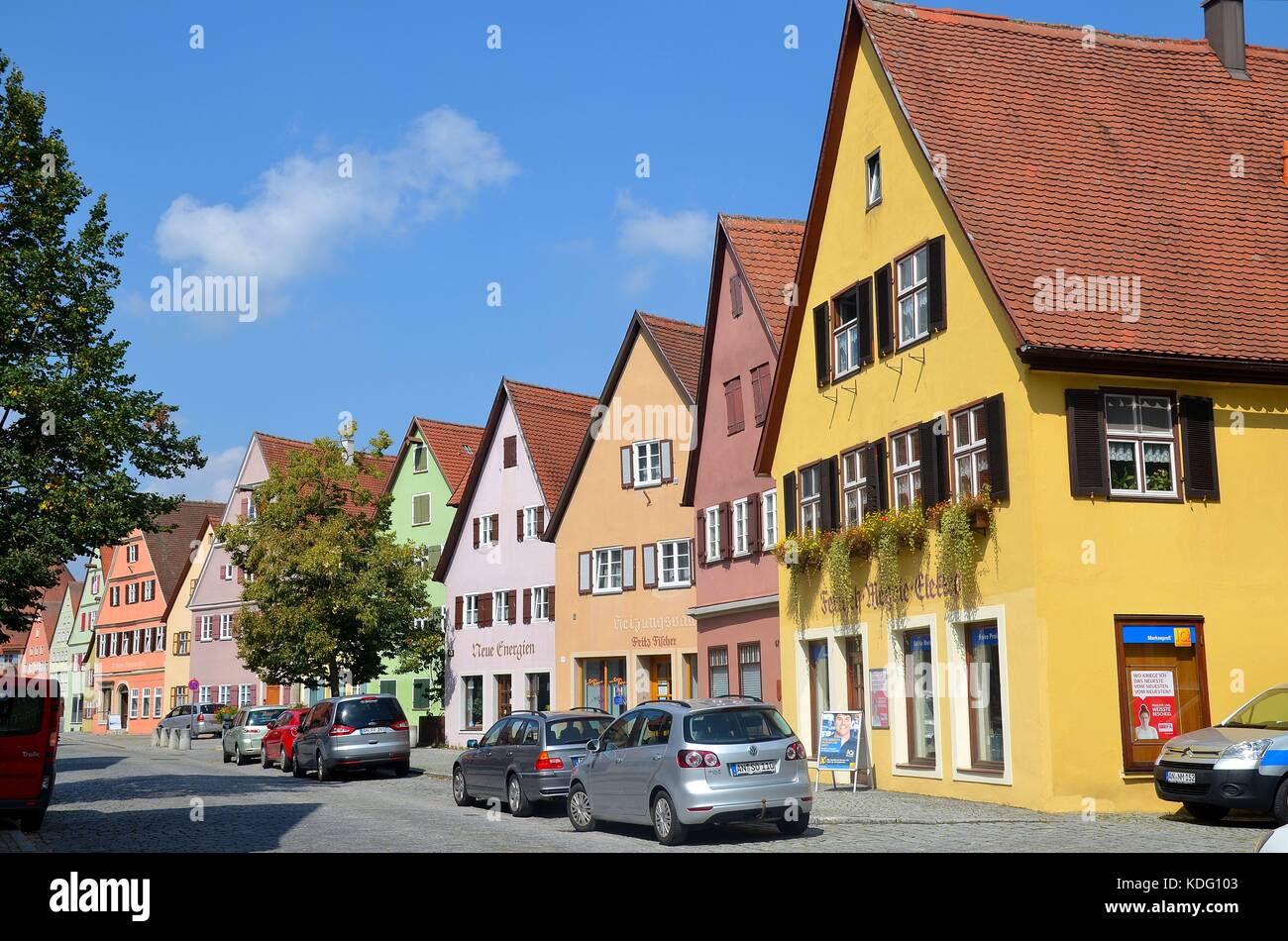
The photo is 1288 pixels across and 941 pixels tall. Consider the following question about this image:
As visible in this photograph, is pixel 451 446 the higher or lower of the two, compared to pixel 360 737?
higher

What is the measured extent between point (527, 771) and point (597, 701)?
20.5 meters

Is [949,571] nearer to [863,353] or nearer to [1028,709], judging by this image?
[1028,709]

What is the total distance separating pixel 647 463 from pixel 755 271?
351 inches

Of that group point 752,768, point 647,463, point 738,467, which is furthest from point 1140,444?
point 647,463

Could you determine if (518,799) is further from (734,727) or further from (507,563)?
(507,563)

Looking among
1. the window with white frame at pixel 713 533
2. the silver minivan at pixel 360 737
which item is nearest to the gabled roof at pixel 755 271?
the window with white frame at pixel 713 533

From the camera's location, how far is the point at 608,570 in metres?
41.2

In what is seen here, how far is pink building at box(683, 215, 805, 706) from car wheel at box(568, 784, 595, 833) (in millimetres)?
12697

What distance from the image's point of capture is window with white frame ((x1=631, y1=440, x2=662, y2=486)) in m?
39.8

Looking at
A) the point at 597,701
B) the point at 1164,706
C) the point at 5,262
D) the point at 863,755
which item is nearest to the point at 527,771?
the point at 863,755

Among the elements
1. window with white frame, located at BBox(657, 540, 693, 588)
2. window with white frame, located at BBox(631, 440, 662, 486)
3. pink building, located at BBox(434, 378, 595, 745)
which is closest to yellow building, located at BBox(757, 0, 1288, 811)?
window with white frame, located at BBox(657, 540, 693, 588)

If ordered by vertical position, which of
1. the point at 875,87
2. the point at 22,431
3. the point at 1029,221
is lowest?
the point at 22,431

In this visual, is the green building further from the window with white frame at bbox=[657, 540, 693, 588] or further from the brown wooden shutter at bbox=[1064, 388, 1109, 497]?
the brown wooden shutter at bbox=[1064, 388, 1109, 497]
